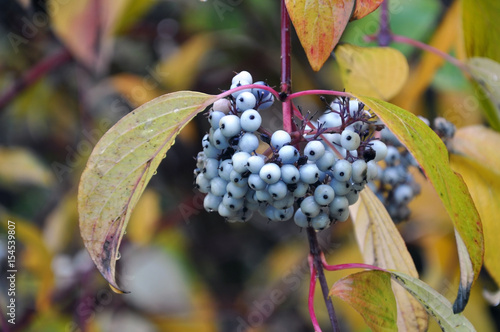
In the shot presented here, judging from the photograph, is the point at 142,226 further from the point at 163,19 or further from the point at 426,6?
the point at 426,6

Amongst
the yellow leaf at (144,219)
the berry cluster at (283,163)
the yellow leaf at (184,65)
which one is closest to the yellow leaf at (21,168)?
the yellow leaf at (144,219)

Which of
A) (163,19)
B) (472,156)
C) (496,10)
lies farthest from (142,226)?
(496,10)

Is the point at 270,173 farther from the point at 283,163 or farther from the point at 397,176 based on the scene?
the point at 397,176

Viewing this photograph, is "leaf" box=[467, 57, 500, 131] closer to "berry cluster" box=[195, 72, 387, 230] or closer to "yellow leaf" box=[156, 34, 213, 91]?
"berry cluster" box=[195, 72, 387, 230]

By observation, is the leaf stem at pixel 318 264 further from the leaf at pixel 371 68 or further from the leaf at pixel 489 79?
the leaf at pixel 489 79

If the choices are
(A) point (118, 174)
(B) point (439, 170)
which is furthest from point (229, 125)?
(B) point (439, 170)

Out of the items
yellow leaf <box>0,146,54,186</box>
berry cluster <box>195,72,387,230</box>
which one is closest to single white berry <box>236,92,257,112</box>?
berry cluster <box>195,72,387,230</box>
